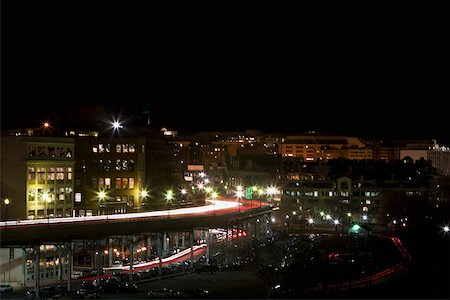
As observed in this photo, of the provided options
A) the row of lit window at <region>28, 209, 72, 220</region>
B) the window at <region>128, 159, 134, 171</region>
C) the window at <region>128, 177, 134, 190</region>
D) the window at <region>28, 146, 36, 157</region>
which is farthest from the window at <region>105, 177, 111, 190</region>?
the window at <region>28, 146, 36, 157</region>

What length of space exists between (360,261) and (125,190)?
1240cm

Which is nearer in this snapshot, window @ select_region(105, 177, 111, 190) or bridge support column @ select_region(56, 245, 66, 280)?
bridge support column @ select_region(56, 245, 66, 280)

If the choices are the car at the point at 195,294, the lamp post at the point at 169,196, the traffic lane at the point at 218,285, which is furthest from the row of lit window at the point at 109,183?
the car at the point at 195,294

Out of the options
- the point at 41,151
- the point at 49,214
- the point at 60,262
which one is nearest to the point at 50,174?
the point at 41,151

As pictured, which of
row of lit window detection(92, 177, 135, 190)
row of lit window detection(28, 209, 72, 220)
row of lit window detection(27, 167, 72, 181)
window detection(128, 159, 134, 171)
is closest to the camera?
row of lit window detection(28, 209, 72, 220)

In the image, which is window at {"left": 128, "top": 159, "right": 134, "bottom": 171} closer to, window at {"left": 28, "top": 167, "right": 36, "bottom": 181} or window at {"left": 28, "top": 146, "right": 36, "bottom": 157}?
window at {"left": 28, "top": 146, "right": 36, "bottom": 157}

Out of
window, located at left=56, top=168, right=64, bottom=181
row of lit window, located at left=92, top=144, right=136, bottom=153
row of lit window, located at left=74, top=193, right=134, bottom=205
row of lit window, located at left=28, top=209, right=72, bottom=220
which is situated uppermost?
row of lit window, located at left=92, top=144, right=136, bottom=153

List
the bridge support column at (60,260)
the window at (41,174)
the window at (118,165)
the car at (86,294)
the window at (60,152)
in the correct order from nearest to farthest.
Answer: the car at (86,294), the bridge support column at (60,260), the window at (41,174), the window at (60,152), the window at (118,165)

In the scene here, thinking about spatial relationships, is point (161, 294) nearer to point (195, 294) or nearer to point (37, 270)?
point (195, 294)

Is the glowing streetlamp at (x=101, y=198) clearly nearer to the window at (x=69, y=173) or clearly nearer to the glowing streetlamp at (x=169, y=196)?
the window at (x=69, y=173)

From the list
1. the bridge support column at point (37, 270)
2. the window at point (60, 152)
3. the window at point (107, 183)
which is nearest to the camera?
the bridge support column at point (37, 270)

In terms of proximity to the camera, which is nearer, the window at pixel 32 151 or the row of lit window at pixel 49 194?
the row of lit window at pixel 49 194

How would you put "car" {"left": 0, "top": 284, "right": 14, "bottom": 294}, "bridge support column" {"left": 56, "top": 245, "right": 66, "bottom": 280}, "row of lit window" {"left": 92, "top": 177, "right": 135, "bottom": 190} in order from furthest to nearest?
"row of lit window" {"left": 92, "top": 177, "right": 135, "bottom": 190}
"bridge support column" {"left": 56, "top": 245, "right": 66, "bottom": 280}
"car" {"left": 0, "top": 284, "right": 14, "bottom": 294}

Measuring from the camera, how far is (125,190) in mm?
34344
